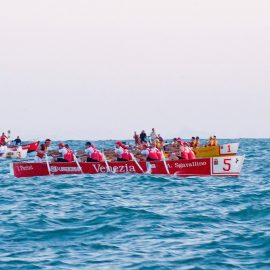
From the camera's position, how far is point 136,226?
13945mm

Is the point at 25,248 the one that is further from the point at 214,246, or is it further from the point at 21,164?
the point at 21,164

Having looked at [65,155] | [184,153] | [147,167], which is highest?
[65,155]

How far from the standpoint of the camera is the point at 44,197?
65.6 feet

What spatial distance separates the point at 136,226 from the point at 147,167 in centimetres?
1406

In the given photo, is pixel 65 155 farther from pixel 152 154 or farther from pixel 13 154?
pixel 13 154

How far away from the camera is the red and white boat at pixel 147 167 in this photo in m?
27.5

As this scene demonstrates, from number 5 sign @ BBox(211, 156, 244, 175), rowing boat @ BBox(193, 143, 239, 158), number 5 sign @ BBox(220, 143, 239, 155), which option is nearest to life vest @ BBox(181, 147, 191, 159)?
number 5 sign @ BBox(211, 156, 244, 175)

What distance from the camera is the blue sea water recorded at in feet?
35.3

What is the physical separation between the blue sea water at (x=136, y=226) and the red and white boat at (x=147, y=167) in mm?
3967

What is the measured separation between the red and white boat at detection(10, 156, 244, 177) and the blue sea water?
13.0ft

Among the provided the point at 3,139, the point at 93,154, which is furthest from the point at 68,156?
the point at 3,139

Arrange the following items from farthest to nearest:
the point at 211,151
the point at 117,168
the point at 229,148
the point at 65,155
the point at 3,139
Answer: the point at 3,139, the point at 229,148, the point at 211,151, the point at 65,155, the point at 117,168

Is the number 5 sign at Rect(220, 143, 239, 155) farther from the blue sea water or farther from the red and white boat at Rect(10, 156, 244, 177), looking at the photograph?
the blue sea water

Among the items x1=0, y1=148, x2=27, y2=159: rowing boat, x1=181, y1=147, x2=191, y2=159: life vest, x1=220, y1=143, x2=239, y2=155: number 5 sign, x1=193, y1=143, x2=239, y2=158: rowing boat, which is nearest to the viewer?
x1=181, y1=147, x2=191, y2=159: life vest
